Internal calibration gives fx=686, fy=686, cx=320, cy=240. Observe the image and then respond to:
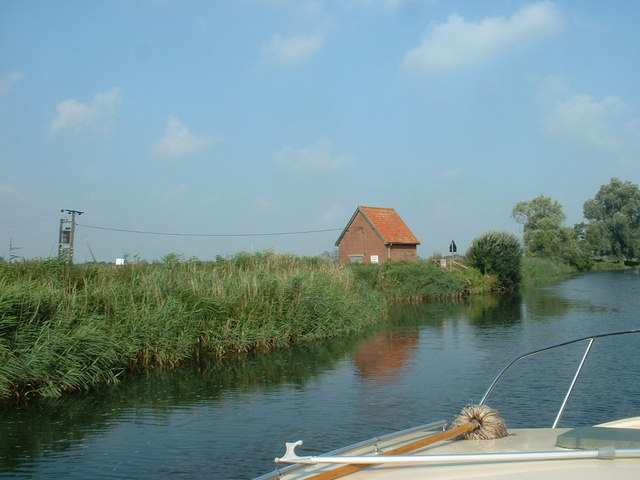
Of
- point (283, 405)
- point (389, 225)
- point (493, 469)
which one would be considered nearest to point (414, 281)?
point (389, 225)

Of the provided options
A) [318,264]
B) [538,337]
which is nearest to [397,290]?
[318,264]

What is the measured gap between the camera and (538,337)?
19.7 metres

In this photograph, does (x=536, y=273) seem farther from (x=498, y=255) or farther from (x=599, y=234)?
(x=599, y=234)

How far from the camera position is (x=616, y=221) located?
80.1m

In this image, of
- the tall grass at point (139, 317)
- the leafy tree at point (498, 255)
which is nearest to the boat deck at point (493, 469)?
the tall grass at point (139, 317)

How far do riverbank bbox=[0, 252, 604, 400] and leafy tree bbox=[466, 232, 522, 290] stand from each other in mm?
21732

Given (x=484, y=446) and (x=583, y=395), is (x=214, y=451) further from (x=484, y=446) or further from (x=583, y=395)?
(x=583, y=395)

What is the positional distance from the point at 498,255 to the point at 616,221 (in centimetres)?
4347

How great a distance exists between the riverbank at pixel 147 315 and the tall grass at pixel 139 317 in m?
0.02

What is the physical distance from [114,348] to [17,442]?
434 cm

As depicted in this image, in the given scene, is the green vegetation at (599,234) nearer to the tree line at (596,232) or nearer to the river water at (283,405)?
the tree line at (596,232)

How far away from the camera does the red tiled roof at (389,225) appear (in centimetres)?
4875

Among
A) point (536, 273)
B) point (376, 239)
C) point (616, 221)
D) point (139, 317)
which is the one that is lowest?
point (139, 317)

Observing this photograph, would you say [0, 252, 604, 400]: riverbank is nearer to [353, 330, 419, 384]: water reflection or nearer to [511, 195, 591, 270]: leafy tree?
[353, 330, 419, 384]: water reflection
